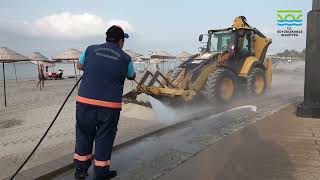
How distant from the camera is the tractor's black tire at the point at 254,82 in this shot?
1373 centimetres

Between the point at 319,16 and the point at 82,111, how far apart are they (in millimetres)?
5790

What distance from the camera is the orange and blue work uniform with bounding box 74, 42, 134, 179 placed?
4461mm

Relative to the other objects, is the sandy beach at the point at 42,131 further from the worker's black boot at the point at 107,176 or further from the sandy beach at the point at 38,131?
the worker's black boot at the point at 107,176

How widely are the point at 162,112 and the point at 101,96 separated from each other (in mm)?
5703

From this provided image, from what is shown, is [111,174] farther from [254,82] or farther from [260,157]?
[254,82]

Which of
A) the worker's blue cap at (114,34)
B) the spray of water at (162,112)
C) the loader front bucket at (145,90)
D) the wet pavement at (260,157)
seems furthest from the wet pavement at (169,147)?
the loader front bucket at (145,90)

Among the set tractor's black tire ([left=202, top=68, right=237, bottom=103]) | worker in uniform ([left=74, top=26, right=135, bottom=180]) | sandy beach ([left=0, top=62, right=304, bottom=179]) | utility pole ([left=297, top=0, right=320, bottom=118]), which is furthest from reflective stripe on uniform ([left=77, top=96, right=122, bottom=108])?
tractor's black tire ([left=202, top=68, right=237, bottom=103])

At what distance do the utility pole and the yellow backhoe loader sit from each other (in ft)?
11.1

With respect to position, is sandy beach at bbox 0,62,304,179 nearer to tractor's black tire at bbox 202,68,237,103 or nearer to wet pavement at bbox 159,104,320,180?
wet pavement at bbox 159,104,320,180

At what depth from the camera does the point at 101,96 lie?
4457mm

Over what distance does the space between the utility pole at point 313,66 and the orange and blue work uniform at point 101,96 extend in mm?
5031

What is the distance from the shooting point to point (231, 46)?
43.2 ft

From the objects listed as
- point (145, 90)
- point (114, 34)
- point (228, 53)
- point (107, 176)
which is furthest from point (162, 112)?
point (114, 34)

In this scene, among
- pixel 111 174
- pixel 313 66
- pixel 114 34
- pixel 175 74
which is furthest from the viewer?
pixel 175 74
